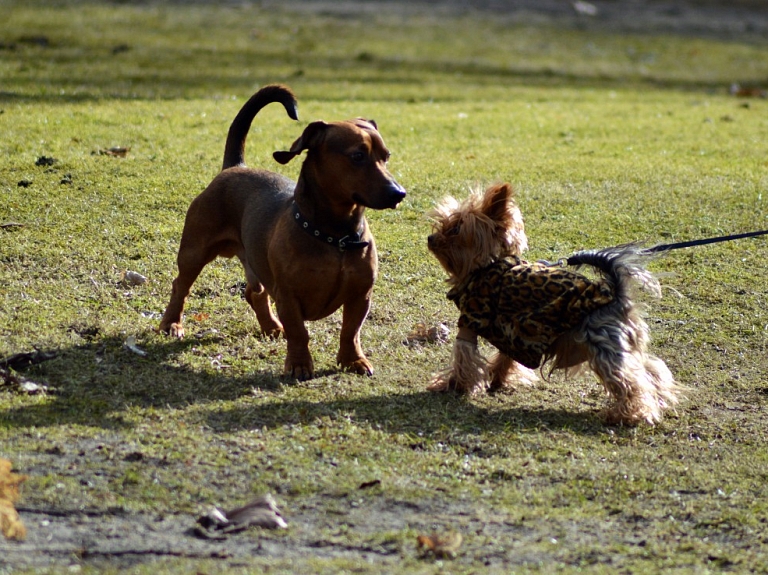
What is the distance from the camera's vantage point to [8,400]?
5484mm

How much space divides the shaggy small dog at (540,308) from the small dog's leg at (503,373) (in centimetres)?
16

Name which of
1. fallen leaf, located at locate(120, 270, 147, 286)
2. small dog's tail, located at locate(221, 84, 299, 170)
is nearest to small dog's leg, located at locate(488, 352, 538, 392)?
small dog's tail, located at locate(221, 84, 299, 170)

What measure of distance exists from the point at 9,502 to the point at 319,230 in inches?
94.4

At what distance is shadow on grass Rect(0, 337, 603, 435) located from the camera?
543 cm

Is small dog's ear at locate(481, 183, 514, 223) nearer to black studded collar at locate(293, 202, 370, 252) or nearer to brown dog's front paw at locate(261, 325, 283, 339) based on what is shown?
black studded collar at locate(293, 202, 370, 252)

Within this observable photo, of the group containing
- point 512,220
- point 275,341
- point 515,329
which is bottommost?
point 275,341

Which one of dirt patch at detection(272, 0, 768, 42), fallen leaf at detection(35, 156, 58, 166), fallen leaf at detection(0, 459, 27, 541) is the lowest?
fallen leaf at detection(0, 459, 27, 541)

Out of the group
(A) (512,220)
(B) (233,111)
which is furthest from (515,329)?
(B) (233,111)

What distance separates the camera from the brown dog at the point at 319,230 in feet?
19.2

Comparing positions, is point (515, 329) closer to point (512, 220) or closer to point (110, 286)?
point (512, 220)

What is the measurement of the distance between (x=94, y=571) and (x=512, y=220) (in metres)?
3.28

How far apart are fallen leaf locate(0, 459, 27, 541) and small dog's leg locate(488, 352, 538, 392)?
299cm

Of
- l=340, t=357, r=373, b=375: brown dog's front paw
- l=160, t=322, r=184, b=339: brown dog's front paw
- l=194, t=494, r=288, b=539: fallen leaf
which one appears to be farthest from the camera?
l=160, t=322, r=184, b=339: brown dog's front paw

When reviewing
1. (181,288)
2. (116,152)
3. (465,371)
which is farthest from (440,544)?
(116,152)
